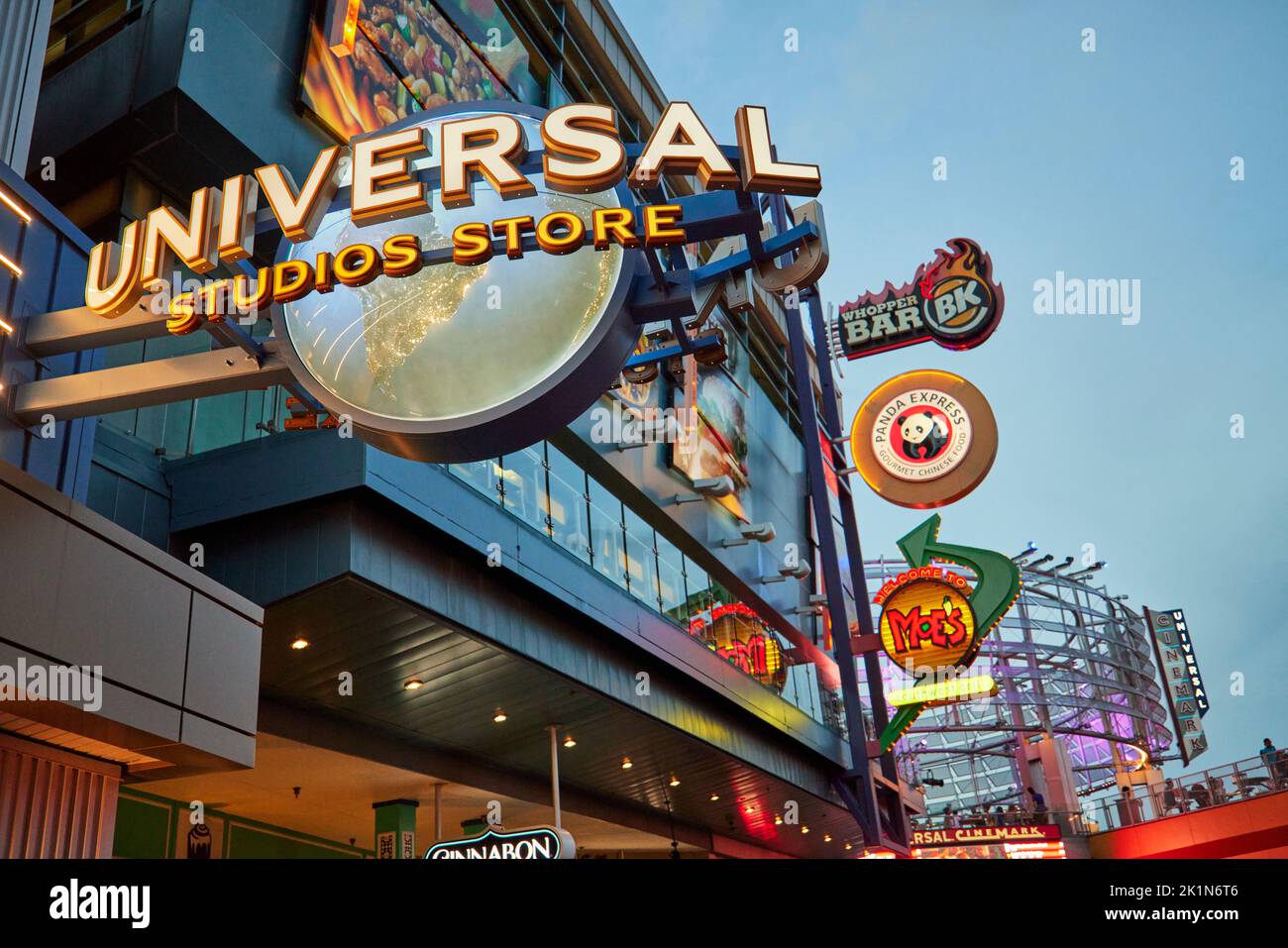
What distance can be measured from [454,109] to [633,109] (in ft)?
76.0

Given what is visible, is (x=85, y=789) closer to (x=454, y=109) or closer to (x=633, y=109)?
(x=454, y=109)

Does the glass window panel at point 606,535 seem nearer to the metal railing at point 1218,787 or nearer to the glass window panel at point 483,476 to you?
the glass window panel at point 483,476

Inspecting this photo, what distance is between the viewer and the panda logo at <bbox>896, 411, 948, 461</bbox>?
28.4 metres

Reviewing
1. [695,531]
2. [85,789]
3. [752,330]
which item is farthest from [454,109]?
[752,330]

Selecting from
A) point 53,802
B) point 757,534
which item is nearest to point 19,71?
point 53,802

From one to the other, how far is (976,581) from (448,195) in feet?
75.7

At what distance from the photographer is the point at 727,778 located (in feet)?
78.6

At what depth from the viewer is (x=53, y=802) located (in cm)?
792

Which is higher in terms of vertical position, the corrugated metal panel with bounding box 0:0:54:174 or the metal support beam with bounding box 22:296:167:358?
the corrugated metal panel with bounding box 0:0:54:174

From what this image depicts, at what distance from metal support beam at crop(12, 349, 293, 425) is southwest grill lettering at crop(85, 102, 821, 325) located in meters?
0.33

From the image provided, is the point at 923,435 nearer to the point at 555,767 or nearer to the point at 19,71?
the point at 555,767

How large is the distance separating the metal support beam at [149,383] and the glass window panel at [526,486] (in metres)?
8.48

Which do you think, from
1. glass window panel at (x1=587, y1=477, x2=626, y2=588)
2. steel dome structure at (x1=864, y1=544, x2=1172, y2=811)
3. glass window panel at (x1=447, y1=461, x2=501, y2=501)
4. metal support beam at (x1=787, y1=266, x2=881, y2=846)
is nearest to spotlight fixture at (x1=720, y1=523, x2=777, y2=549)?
metal support beam at (x1=787, y1=266, x2=881, y2=846)

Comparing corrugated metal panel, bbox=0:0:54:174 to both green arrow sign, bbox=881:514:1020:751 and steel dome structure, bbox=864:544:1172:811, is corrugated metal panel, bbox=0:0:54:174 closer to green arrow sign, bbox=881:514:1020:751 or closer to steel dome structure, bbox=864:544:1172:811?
green arrow sign, bbox=881:514:1020:751
